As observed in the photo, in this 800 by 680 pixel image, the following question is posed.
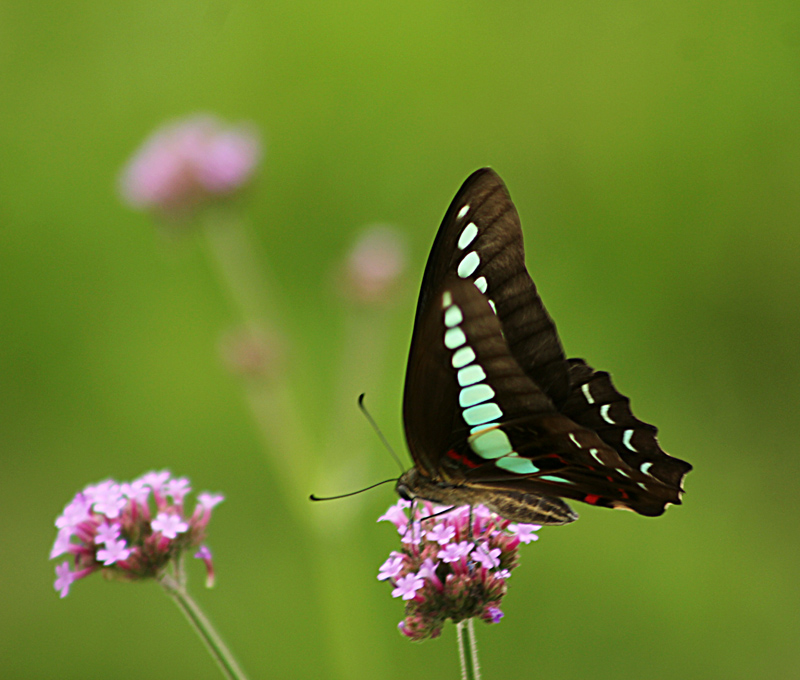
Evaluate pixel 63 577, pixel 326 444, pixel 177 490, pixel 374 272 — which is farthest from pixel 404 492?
pixel 326 444

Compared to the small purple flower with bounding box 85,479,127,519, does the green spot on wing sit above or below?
below

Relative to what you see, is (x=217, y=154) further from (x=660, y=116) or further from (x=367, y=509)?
(x=660, y=116)

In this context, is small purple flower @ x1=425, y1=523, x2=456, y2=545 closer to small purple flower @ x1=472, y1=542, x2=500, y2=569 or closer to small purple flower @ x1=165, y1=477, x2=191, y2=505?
small purple flower @ x1=472, y1=542, x2=500, y2=569

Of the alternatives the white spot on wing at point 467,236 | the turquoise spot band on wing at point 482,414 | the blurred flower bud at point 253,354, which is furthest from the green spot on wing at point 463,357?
the blurred flower bud at point 253,354

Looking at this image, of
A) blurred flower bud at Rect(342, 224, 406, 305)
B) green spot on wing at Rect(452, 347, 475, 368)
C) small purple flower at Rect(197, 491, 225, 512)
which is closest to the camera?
green spot on wing at Rect(452, 347, 475, 368)

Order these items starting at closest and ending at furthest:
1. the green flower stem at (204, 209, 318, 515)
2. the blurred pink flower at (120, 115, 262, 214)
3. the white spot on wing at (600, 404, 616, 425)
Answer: the white spot on wing at (600, 404, 616, 425), the green flower stem at (204, 209, 318, 515), the blurred pink flower at (120, 115, 262, 214)

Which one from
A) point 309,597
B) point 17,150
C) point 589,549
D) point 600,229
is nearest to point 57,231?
point 17,150

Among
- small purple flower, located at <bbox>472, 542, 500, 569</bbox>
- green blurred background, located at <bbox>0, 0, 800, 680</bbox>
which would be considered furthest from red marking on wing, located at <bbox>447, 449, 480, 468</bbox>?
green blurred background, located at <bbox>0, 0, 800, 680</bbox>

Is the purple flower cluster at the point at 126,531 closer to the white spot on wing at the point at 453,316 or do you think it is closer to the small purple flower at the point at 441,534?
the small purple flower at the point at 441,534
